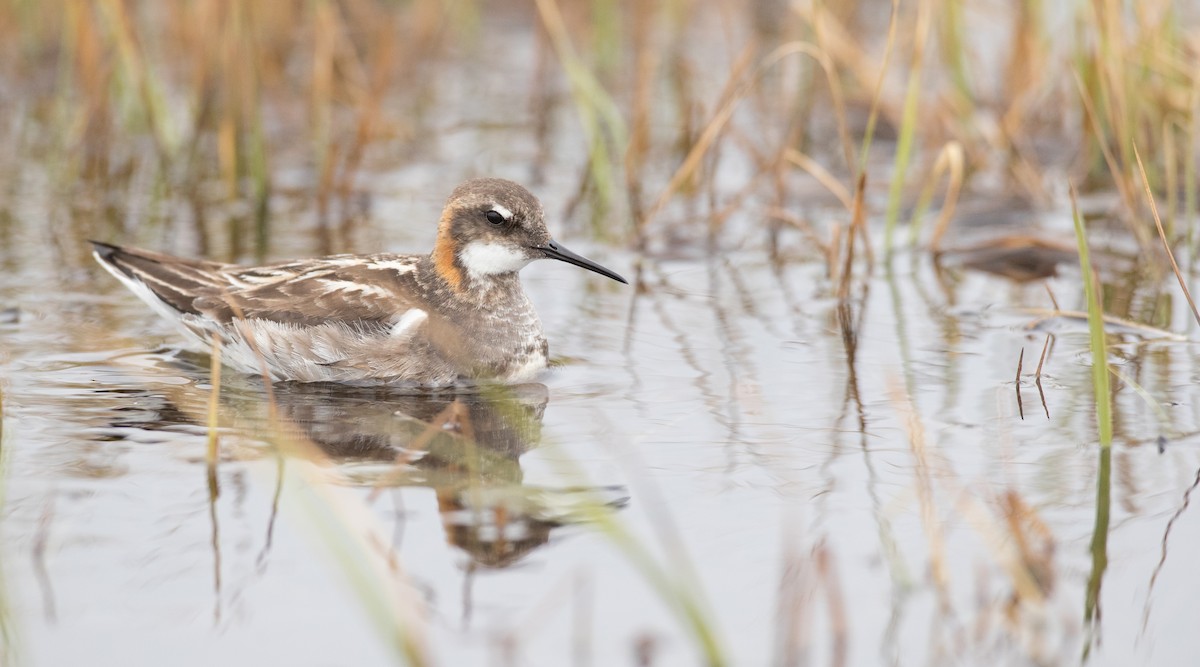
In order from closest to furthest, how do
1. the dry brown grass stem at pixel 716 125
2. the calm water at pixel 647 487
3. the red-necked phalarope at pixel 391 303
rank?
the calm water at pixel 647 487, the red-necked phalarope at pixel 391 303, the dry brown grass stem at pixel 716 125

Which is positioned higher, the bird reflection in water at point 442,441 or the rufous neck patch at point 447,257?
the rufous neck patch at point 447,257

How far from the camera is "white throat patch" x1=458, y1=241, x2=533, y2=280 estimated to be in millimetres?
6891

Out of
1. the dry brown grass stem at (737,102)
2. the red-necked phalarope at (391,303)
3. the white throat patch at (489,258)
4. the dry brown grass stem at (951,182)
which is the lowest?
the red-necked phalarope at (391,303)

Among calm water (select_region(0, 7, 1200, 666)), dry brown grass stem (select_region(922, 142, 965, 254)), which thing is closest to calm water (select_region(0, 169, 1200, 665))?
calm water (select_region(0, 7, 1200, 666))

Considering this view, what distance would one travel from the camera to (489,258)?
6.90 metres

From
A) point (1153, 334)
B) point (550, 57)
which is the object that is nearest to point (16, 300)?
point (1153, 334)

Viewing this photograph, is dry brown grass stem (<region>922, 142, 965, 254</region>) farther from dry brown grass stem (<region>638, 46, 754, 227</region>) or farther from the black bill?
the black bill

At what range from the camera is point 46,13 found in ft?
40.4

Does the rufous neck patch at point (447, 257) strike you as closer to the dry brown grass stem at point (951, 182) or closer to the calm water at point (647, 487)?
the calm water at point (647, 487)

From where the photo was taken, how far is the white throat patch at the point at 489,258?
6.89 metres

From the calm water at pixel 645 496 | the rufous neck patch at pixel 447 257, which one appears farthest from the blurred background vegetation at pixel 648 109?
the rufous neck patch at pixel 447 257

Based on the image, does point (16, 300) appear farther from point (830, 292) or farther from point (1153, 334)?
point (1153, 334)

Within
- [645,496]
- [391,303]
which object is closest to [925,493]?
[645,496]

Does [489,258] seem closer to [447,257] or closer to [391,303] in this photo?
[447,257]
